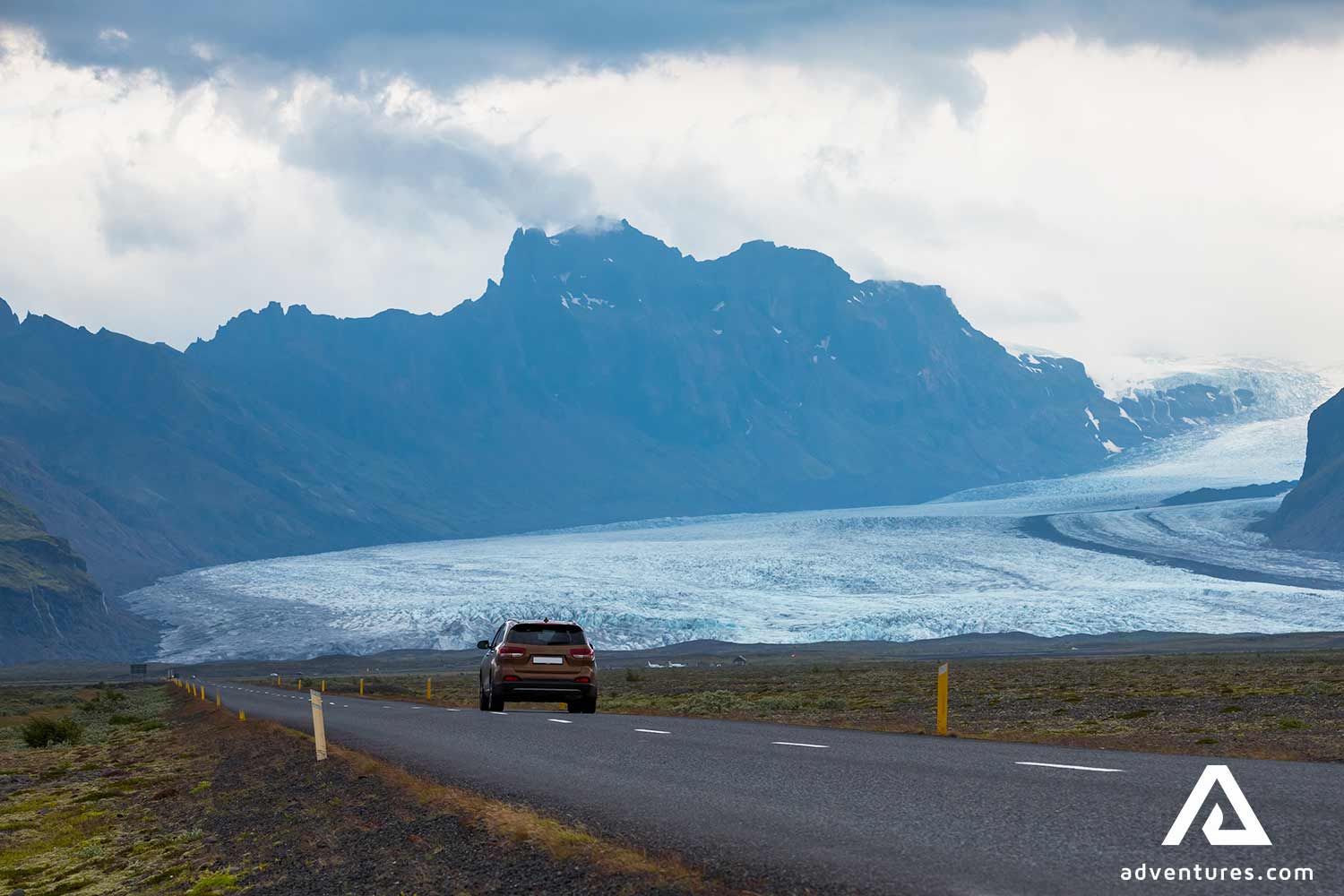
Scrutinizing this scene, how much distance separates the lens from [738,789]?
42.0 feet

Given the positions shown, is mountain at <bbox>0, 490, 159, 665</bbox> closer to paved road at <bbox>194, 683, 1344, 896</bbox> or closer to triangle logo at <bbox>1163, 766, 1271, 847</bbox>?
paved road at <bbox>194, 683, 1344, 896</bbox>

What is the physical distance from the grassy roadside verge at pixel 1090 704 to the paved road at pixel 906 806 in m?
2.68

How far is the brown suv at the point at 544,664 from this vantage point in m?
27.2

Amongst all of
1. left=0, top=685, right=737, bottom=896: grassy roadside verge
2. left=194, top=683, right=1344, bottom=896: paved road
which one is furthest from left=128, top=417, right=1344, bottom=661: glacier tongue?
left=194, top=683, right=1344, bottom=896: paved road

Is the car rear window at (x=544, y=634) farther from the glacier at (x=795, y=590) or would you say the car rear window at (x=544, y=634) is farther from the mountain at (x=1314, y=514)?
the mountain at (x=1314, y=514)

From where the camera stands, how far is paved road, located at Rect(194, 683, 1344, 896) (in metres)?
8.12

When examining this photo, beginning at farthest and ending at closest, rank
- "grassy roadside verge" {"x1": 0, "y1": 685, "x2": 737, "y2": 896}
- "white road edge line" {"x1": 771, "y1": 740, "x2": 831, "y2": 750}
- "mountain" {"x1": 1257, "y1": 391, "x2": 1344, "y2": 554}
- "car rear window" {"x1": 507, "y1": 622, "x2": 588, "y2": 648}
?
1. "mountain" {"x1": 1257, "y1": 391, "x2": 1344, "y2": 554}
2. "car rear window" {"x1": 507, "y1": 622, "x2": 588, "y2": 648}
3. "white road edge line" {"x1": 771, "y1": 740, "x2": 831, "y2": 750}
4. "grassy roadside verge" {"x1": 0, "y1": 685, "x2": 737, "y2": 896}

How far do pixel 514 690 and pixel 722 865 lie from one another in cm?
1886

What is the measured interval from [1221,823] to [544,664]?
19.2 meters

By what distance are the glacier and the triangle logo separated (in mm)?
98067

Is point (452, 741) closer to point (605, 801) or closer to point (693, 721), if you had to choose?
point (693, 721)

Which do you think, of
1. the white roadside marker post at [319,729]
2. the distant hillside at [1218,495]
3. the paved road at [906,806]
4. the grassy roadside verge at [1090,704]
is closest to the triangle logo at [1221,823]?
the paved road at [906,806]

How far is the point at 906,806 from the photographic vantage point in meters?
11.1

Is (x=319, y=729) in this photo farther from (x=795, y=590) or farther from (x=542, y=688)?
(x=795, y=590)
